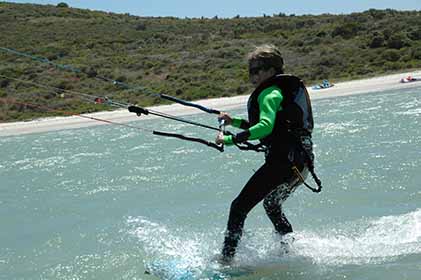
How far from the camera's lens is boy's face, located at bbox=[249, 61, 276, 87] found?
4.62 metres

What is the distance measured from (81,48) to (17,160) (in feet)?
115

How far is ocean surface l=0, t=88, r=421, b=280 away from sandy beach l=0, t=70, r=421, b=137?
8.79 meters

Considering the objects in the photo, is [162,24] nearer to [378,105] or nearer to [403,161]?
[378,105]

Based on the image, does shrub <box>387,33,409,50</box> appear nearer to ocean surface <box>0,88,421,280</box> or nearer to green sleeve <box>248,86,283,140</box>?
ocean surface <box>0,88,421,280</box>

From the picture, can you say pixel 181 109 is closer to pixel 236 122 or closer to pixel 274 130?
pixel 236 122

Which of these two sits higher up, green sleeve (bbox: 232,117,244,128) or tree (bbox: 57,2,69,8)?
tree (bbox: 57,2,69,8)

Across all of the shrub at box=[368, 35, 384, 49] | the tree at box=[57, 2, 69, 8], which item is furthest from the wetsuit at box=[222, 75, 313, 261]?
the tree at box=[57, 2, 69, 8]

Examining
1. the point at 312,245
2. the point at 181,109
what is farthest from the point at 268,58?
the point at 181,109

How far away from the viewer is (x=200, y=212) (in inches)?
276

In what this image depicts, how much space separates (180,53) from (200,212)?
35697mm

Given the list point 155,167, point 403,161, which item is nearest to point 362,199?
point 403,161

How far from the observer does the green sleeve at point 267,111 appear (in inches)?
169

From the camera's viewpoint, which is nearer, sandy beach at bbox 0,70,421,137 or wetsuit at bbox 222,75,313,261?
wetsuit at bbox 222,75,313,261

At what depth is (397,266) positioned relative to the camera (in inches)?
173
